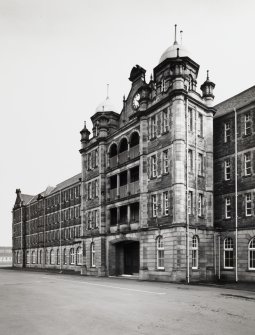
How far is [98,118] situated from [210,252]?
20.4m

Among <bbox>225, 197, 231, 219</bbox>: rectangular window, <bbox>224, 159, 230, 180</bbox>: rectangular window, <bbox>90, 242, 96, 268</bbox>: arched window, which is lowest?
<bbox>90, 242, 96, 268</bbox>: arched window

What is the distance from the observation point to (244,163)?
3212 centimetres

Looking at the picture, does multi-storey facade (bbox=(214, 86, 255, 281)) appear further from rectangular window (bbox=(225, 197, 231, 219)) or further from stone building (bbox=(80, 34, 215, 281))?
stone building (bbox=(80, 34, 215, 281))

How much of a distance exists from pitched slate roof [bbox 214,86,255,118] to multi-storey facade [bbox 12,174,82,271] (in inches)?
1013

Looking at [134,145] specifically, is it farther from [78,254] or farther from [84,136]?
[78,254]

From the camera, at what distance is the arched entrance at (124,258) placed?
39.3 metres

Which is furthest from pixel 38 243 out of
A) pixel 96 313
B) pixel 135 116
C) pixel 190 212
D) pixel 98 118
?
pixel 96 313

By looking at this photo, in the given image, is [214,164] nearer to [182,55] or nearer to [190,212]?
[190,212]

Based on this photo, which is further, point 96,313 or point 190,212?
point 190,212

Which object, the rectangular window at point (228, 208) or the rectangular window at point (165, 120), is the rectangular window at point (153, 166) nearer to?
the rectangular window at point (165, 120)

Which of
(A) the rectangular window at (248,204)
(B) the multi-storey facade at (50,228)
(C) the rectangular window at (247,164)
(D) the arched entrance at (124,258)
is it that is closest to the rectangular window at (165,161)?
(C) the rectangular window at (247,164)

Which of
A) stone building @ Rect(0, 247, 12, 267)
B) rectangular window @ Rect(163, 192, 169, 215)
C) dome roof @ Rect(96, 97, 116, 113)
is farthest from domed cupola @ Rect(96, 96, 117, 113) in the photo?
stone building @ Rect(0, 247, 12, 267)

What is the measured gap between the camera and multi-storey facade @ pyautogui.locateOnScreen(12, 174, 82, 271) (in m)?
63.1

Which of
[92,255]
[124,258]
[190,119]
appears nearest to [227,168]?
[190,119]
